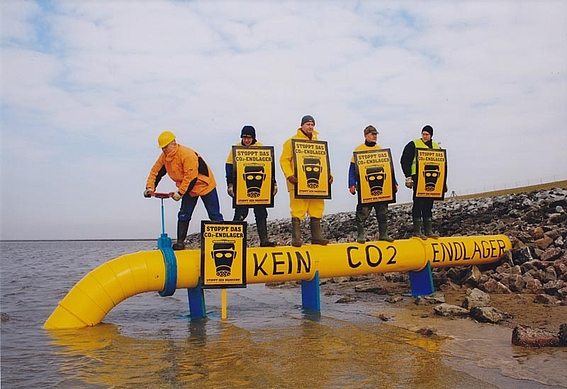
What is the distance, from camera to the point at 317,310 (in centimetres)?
768

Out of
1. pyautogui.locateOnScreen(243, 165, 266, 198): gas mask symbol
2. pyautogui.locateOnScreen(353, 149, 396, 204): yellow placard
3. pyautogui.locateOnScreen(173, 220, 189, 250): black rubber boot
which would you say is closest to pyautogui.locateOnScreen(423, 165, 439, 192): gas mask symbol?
pyautogui.locateOnScreen(353, 149, 396, 204): yellow placard

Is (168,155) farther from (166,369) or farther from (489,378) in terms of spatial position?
(489,378)

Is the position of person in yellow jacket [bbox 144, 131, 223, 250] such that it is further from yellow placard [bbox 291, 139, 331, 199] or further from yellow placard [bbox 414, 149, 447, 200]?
yellow placard [bbox 414, 149, 447, 200]

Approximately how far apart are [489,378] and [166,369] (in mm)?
2743

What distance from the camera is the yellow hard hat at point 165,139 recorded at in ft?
22.7

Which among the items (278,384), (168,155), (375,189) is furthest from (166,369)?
(375,189)

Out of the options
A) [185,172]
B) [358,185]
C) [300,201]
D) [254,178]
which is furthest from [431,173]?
[185,172]

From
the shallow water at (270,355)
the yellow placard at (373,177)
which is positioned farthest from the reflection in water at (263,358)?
the yellow placard at (373,177)

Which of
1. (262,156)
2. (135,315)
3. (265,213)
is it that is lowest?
(135,315)

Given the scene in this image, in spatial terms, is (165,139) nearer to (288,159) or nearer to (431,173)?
(288,159)

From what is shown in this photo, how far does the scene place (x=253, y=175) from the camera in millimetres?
7516

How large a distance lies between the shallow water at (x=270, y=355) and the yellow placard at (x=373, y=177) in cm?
191

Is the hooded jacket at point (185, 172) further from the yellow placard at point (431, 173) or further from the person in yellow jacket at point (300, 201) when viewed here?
the yellow placard at point (431, 173)

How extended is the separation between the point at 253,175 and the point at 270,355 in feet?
10.7
